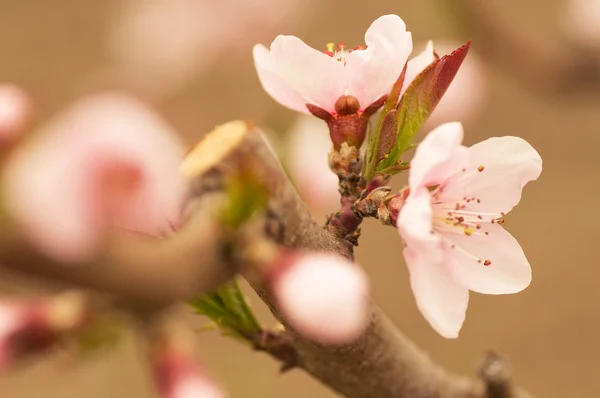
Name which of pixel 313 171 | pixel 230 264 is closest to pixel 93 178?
pixel 230 264

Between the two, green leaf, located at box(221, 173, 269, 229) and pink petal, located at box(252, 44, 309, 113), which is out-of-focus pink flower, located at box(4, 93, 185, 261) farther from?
pink petal, located at box(252, 44, 309, 113)

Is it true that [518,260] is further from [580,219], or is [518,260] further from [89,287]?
[580,219]

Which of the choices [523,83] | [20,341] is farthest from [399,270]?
[20,341]

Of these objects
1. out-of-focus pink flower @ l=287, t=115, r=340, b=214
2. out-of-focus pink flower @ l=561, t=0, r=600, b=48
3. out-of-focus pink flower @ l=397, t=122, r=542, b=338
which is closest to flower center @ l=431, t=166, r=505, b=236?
out-of-focus pink flower @ l=397, t=122, r=542, b=338

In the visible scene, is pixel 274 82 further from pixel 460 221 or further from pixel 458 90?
pixel 458 90

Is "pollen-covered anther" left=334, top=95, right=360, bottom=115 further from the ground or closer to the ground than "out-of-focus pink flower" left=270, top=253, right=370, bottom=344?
further from the ground

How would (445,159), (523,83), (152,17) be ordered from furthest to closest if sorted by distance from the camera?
(152,17) < (523,83) < (445,159)
